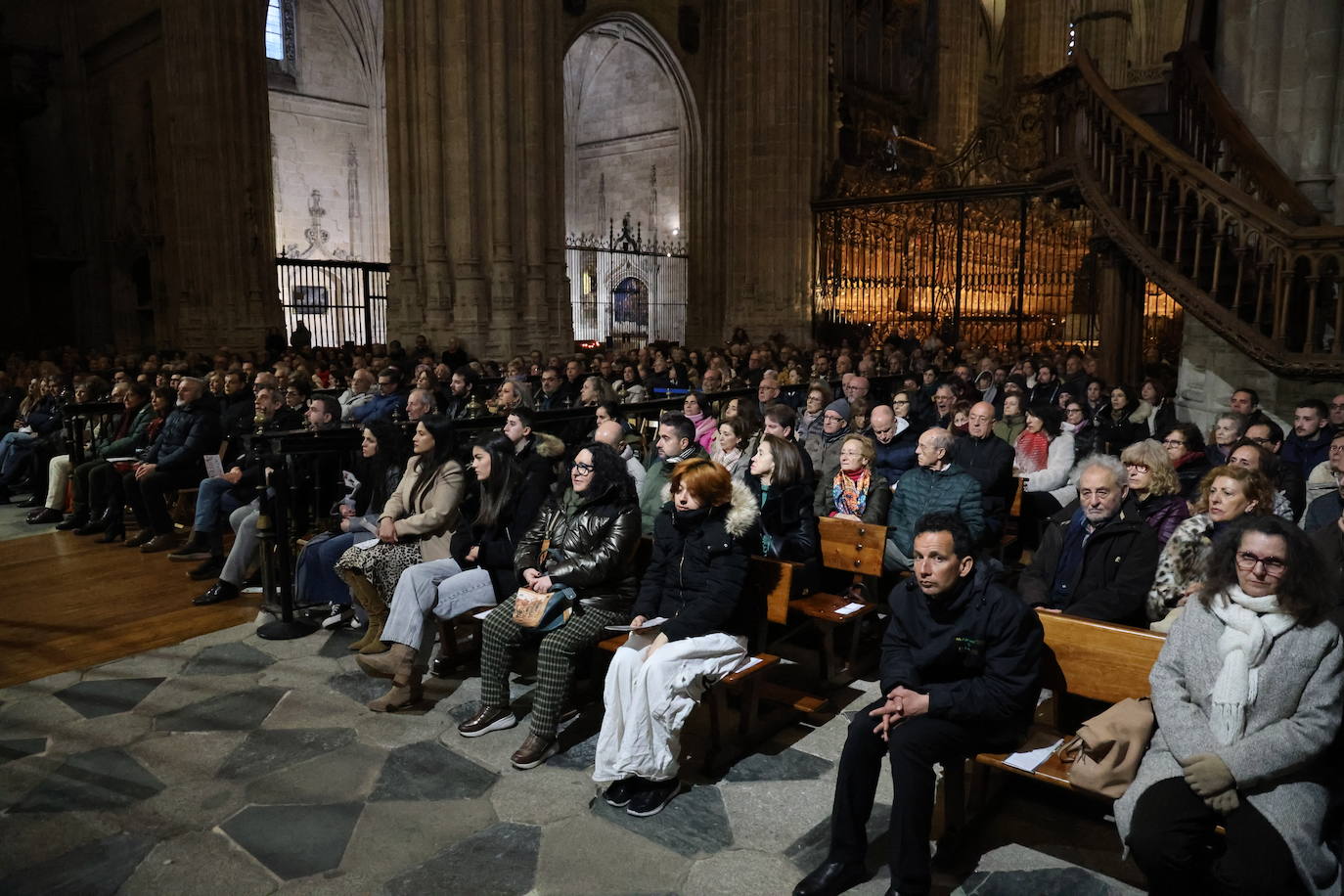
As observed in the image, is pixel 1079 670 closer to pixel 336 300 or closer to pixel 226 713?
pixel 226 713

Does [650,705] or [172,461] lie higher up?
[172,461]

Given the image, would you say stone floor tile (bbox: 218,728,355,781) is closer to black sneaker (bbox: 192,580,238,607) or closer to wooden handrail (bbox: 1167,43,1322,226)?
black sneaker (bbox: 192,580,238,607)

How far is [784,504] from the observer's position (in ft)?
17.0

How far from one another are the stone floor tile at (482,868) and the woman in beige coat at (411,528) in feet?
6.74

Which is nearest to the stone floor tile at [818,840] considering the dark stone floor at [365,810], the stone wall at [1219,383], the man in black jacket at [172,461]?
the dark stone floor at [365,810]

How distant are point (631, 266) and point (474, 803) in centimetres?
2312

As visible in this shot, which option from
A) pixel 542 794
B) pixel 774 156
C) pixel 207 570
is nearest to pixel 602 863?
pixel 542 794

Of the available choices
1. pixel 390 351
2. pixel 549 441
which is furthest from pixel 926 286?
pixel 549 441

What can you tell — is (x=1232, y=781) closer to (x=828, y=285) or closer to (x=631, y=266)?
(x=828, y=285)

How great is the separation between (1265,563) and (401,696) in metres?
3.71

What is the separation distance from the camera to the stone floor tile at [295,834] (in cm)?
338

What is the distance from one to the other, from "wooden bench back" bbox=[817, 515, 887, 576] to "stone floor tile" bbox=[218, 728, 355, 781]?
2.63 meters

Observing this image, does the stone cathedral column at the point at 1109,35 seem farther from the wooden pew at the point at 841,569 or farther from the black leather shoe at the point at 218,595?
the black leather shoe at the point at 218,595

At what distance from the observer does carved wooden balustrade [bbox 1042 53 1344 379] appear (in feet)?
23.4
